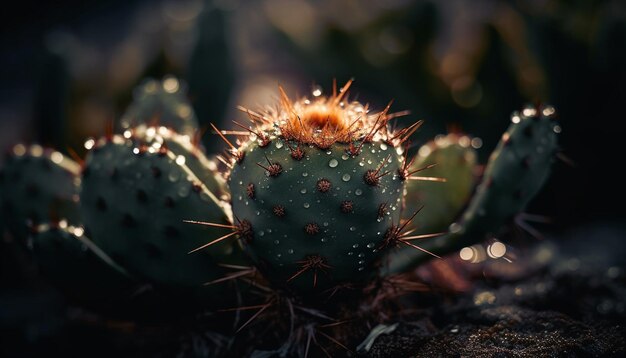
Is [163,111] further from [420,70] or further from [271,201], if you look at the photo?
[420,70]

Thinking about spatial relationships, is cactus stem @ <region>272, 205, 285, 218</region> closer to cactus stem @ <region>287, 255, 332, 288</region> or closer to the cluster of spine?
the cluster of spine

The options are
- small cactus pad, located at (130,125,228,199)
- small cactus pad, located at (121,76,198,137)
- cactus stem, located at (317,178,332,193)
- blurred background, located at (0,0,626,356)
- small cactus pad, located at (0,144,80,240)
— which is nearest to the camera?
cactus stem, located at (317,178,332,193)

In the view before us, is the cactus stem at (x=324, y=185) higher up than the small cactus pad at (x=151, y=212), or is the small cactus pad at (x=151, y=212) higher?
the cactus stem at (x=324, y=185)

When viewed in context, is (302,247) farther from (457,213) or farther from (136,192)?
(457,213)

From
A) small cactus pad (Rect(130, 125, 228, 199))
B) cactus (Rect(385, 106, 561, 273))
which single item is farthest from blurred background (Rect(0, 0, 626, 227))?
cactus (Rect(385, 106, 561, 273))

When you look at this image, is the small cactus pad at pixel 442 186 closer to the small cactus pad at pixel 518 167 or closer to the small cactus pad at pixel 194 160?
the small cactus pad at pixel 518 167

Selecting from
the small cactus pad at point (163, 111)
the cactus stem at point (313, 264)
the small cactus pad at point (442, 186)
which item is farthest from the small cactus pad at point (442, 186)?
the small cactus pad at point (163, 111)

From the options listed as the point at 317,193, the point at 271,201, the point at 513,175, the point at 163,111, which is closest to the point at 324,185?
the point at 317,193
